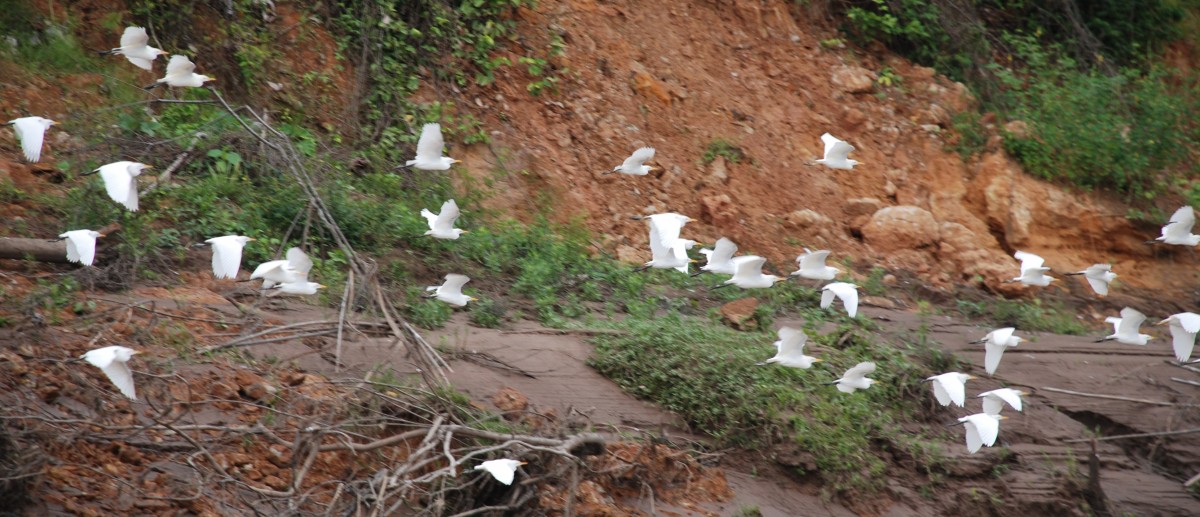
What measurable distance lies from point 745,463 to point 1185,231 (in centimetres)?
512

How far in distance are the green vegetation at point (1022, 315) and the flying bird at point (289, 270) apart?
647cm

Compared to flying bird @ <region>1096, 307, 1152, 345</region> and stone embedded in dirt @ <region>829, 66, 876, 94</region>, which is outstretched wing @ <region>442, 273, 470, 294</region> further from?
stone embedded in dirt @ <region>829, 66, 876, 94</region>

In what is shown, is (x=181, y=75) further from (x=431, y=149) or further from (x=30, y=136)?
(x=431, y=149)

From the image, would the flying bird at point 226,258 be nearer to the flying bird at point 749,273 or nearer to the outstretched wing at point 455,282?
the outstretched wing at point 455,282

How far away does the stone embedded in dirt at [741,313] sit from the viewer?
883 centimetres

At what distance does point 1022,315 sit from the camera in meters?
10.4

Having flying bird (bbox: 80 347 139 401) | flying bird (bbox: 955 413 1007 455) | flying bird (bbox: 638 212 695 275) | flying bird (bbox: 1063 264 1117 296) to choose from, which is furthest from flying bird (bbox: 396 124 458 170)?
flying bird (bbox: 1063 264 1117 296)

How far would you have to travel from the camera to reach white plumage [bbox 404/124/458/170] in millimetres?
7898

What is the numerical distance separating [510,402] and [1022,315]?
18.8 ft

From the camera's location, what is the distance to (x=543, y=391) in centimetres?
738

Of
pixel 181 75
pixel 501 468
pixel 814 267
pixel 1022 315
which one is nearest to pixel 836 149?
pixel 814 267

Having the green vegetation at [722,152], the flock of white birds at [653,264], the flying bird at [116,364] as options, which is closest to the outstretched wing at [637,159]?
the flock of white birds at [653,264]

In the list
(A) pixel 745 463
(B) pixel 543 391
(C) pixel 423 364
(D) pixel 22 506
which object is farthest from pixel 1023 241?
(D) pixel 22 506

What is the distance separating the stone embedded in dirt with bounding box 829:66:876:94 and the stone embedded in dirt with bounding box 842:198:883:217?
1648mm
